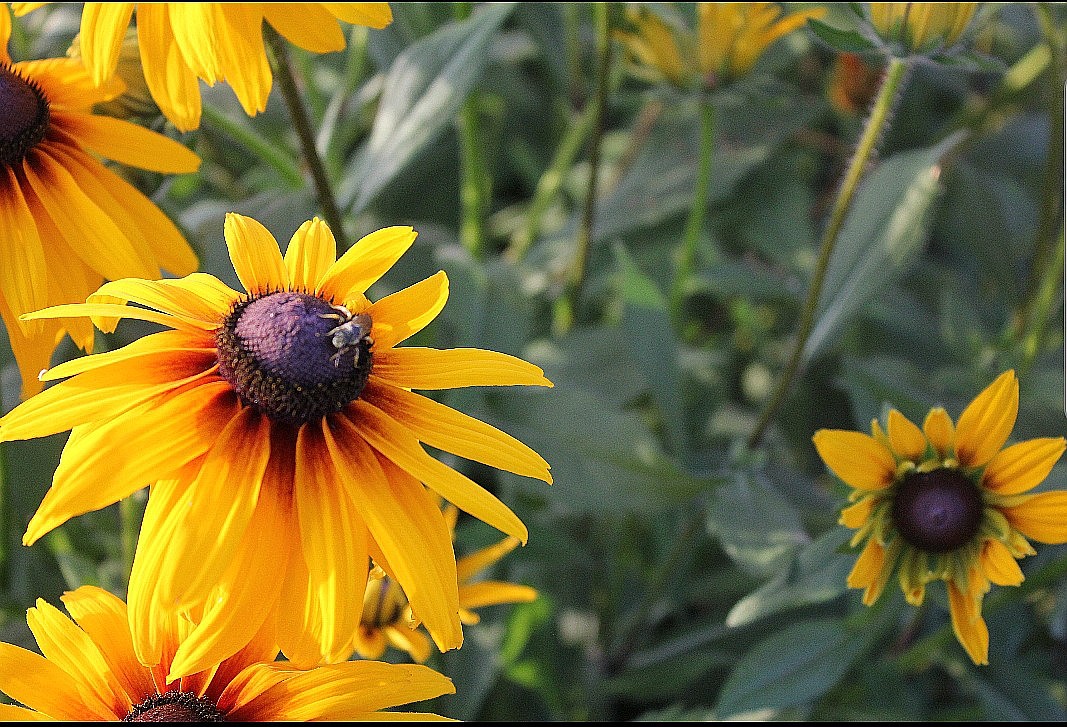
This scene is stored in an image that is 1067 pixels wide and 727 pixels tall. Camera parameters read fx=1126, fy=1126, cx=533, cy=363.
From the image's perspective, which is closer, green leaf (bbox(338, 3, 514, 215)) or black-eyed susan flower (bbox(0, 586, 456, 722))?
black-eyed susan flower (bbox(0, 586, 456, 722))

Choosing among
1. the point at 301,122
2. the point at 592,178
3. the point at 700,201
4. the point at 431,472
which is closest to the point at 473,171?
the point at 592,178

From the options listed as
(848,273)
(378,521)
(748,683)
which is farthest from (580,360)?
(378,521)

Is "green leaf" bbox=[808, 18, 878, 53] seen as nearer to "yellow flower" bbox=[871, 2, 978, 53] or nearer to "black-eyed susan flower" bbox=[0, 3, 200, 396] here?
"yellow flower" bbox=[871, 2, 978, 53]

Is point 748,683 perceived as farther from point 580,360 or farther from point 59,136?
point 59,136

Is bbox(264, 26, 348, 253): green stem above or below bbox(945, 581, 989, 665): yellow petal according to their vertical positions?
above

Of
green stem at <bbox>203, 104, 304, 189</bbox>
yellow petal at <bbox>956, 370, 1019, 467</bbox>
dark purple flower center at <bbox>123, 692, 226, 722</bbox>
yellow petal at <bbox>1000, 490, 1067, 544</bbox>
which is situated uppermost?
green stem at <bbox>203, 104, 304, 189</bbox>

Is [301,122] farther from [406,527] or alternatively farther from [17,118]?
[406,527]

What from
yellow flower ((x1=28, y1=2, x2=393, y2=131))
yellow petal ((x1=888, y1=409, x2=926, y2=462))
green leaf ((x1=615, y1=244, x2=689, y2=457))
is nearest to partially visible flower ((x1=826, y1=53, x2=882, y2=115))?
green leaf ((x1=615, y1=244, x2=689, y2=457))
